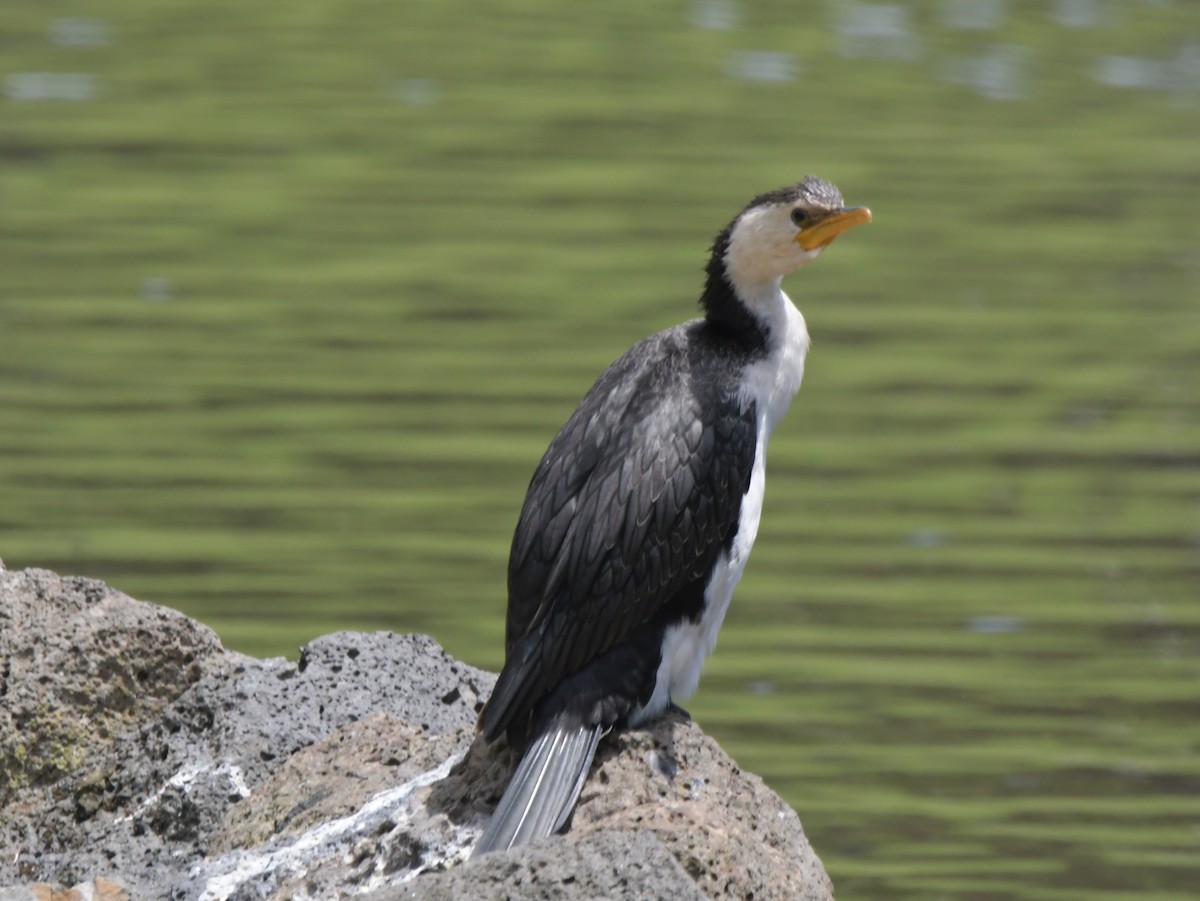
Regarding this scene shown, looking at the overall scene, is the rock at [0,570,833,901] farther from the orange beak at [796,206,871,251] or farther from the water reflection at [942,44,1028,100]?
the water reflection at [942,44,1028,100]

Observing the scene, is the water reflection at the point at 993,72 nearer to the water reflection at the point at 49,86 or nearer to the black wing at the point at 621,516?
the water reflection at the point at 49,86

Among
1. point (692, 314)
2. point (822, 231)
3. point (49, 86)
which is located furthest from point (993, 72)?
point (822, 231)

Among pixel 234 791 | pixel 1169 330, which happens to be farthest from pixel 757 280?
pixel 1169 330

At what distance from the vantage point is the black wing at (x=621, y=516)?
4605 mm

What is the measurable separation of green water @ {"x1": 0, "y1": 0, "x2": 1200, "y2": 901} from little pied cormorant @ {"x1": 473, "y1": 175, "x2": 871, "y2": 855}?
2046 mm

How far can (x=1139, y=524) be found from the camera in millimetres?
→ 9141

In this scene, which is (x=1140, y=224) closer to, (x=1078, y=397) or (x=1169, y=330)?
(x=1169, y=330)

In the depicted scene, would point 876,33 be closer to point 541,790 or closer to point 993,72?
point 993,72

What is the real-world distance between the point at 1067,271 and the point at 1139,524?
331cm

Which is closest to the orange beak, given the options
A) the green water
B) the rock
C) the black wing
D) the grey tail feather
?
the black wing

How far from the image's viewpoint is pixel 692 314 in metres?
11.2

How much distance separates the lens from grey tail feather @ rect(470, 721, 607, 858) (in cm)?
427

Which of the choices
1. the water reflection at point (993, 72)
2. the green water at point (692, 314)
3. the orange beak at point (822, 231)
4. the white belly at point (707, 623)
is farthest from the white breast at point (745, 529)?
the water reflection at point (993, 72)

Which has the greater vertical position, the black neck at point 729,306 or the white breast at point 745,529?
the black neck at point 729,306
